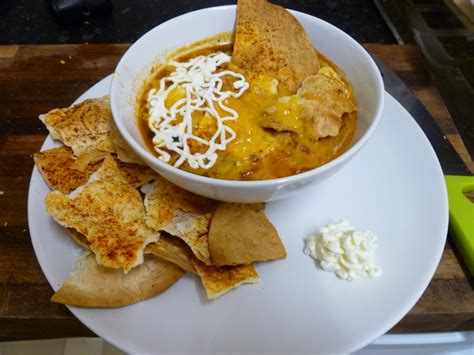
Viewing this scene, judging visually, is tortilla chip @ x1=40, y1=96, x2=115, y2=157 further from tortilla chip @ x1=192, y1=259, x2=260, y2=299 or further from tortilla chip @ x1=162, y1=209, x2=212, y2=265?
tortilla chip @ x1=192, y1=259, x2=260, y2=299

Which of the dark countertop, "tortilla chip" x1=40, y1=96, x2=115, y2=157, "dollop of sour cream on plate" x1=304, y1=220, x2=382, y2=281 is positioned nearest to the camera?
"dollop of sour cream on plate" x1=304, y1=220, x2=382, y2=281

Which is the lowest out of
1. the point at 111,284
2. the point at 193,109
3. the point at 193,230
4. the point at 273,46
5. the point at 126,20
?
the point at 126,20

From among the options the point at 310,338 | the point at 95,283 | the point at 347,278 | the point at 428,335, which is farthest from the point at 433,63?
the point at 95,283

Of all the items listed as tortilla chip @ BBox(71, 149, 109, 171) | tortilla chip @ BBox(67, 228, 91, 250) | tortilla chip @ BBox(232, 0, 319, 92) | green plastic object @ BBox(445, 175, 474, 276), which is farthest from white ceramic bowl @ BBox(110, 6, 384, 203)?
green plastic object @ BBox(445, 175, 474, 276)

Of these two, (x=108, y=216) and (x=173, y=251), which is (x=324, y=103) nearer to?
(x=173, y=251)

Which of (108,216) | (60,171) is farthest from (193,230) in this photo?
(60,171)
